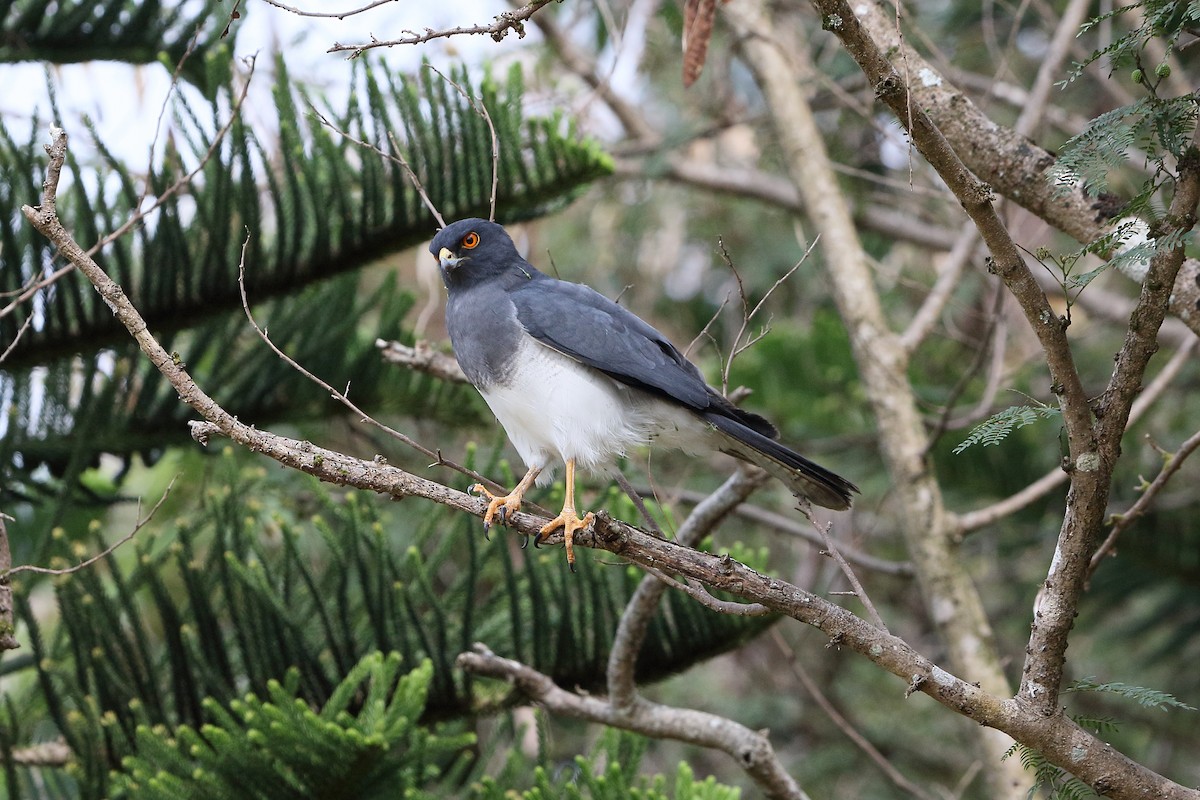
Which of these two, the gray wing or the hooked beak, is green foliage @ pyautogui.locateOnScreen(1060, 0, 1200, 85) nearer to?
the gray wing

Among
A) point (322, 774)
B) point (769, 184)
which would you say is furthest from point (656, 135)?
point (322, 774)

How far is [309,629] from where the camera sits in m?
3.71

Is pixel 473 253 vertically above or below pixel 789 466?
above

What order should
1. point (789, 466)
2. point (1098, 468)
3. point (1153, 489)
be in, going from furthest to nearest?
point (789, 466) → point (1153, 489) → point (1098, 468)

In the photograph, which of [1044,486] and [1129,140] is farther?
[1044,486]

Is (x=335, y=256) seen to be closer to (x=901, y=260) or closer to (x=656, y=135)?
(x=656, y=135)

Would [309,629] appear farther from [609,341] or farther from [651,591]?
[609,341]

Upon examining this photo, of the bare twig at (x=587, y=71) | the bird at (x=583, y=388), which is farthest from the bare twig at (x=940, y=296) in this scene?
the bare twig at (x=587, y=71)

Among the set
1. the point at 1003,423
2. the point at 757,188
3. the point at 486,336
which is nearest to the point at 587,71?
the point at 757,188

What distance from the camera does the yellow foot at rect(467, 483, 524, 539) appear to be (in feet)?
8.52

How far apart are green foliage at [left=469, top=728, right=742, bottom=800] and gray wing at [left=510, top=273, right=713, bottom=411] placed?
1086 millimetres

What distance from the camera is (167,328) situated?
4172 millimetres

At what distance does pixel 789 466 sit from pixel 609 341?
0.57 metres

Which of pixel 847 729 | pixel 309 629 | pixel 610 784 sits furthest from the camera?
Result: pixel 309 629
